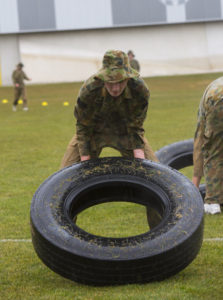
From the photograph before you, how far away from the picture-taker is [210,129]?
19.8 feet

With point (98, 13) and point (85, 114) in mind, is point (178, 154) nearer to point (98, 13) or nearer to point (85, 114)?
point (85, 114)

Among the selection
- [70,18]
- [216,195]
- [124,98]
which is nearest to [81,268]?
[124,98]

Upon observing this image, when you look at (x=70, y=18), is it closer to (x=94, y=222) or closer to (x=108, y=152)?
(x=108, y=152)

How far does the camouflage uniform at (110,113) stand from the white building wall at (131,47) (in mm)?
33863

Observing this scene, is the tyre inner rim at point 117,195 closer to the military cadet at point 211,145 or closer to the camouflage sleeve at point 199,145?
the military cadet at point 211,145

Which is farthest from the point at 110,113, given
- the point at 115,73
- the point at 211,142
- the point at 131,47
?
Result: the point at 131,47

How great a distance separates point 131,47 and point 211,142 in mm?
33649

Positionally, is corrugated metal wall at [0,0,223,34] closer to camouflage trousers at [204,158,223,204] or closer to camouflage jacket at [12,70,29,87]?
camouflage jacket at [12,70,29,87]

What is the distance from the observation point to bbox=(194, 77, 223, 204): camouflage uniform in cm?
591

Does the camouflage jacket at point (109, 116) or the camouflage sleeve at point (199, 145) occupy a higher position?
the camouflage jacket at point (109, 116)

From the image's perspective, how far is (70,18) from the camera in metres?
37.3

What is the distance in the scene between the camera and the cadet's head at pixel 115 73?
459cm

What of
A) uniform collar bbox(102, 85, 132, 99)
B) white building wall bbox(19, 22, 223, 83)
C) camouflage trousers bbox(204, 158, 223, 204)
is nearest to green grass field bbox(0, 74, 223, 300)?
camouflage trousers bbox(204, 158, 223, 204)

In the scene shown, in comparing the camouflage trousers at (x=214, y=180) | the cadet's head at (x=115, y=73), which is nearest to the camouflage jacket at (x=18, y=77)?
the camouflage trousers at (x=214, y=180)
